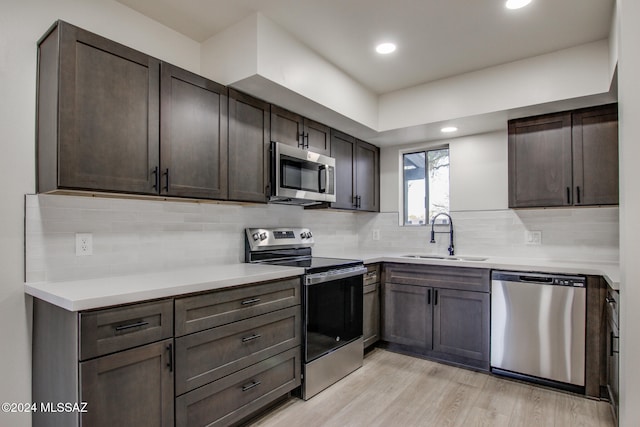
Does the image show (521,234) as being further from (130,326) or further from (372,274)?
(130,326)

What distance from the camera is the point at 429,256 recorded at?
377cm

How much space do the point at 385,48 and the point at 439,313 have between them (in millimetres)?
2210

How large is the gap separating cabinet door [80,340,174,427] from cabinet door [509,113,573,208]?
9.56ft

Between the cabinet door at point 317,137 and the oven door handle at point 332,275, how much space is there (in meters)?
1.09

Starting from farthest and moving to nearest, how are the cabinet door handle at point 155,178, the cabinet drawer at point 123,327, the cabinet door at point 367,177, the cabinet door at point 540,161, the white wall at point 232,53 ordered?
the cabinet door at point 367,177, the cabinet door at point 540,161, the white wall at point 232,53, the cabinet door handle at point 155,178, the cabinet drawer at point 123,327

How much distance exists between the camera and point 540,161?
3012mm

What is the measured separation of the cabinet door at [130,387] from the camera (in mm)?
1447

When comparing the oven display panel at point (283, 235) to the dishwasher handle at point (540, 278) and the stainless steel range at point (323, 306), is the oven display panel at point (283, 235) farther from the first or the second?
the dishwasher handle at point (540, 278)

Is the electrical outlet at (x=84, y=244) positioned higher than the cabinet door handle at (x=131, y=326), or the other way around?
the electrical outlet at (x=84, y=244)

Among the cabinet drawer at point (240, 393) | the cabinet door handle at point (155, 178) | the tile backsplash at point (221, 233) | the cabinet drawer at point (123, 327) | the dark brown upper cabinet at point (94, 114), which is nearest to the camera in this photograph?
the cabinet drawer at point (123, 327)

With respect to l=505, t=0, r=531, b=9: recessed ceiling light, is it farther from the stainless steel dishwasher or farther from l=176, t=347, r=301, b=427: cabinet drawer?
l=176, t=347, r=301, b=427: cabinet drawer

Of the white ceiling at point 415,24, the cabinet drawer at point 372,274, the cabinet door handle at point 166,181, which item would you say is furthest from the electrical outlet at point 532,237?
the cabinet door handle at point 166,181

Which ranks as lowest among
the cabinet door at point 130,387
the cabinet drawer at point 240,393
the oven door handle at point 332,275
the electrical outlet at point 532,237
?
the cabinet drawer at point 240,393

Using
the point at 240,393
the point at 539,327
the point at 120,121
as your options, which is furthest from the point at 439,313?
the point at 120,121
